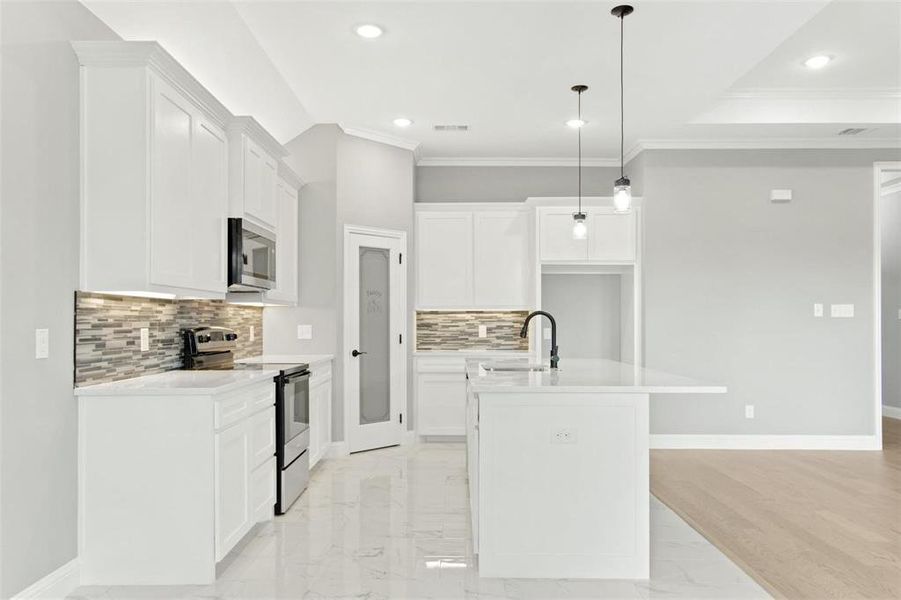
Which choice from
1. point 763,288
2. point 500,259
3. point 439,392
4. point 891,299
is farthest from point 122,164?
point 891,299

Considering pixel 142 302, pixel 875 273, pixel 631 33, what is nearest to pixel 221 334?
pixel 142 302

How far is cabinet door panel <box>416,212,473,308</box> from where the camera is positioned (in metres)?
6.23

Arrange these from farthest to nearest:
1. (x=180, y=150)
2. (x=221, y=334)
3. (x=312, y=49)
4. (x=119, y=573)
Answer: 1. (x=221, y=334)
2. (x=312, y=49)
3. (x=180, y=150)
4. (x=119, y=573)

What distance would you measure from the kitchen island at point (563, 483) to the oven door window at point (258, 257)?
1864 mm

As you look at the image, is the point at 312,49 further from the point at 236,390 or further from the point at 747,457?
the point at 747,457

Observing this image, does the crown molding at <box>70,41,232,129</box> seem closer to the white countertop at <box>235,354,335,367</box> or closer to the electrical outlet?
the white countertop at <box>235,354,335,367</box>

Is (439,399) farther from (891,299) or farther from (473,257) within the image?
(891,299)

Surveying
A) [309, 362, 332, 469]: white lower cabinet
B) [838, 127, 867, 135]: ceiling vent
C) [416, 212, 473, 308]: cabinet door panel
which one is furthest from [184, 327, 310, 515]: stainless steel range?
[838, 127, 867, 135]: ceiling vent

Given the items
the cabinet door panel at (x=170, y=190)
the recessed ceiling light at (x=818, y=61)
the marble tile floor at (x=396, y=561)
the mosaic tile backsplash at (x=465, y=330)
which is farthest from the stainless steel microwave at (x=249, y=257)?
the recessed ceiling light at (x=818, y=61)

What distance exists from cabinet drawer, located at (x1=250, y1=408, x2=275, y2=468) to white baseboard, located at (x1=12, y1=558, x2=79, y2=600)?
0.91 m

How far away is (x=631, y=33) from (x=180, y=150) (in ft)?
8.59

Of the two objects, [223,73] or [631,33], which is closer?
[631,33]

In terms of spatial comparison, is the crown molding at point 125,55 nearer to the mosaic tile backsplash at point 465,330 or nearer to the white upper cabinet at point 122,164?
the white upper cabinet at point 122,164

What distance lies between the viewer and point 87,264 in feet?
9.27
